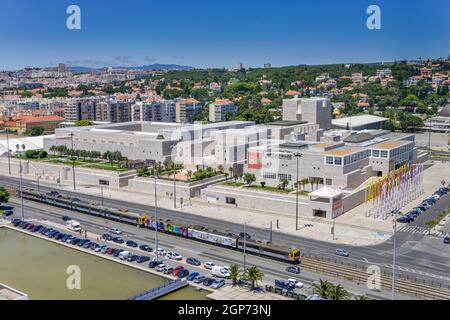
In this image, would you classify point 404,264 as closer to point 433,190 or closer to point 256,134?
point 433,190

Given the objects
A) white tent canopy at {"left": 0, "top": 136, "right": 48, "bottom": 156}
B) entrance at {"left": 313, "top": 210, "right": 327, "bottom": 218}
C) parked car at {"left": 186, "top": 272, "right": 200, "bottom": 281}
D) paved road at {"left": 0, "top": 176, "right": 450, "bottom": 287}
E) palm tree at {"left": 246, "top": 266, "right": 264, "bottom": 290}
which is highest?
white tent canopy at {"left": 0, "top": 136, "right": 48, "bottom": 156}

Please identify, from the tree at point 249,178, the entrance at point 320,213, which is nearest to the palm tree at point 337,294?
the entrance at point 320,213

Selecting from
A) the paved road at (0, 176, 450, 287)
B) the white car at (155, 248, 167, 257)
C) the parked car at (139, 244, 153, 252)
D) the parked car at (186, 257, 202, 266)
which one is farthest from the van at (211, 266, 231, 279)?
the paved road at (0, 176, 450, 287)

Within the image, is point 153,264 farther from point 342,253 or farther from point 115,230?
point 342,253

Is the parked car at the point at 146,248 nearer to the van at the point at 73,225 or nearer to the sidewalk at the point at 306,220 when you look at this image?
the van at the point at 73,225

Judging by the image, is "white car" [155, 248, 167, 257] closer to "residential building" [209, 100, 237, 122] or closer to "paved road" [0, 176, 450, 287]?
"paved road" [0, 176, 450, 287]

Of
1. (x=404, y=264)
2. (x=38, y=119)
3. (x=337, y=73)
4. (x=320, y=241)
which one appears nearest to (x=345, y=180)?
(x=320, y=241)
